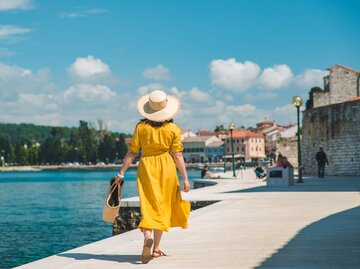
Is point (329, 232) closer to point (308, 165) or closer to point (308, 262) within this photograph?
point (308, 262)

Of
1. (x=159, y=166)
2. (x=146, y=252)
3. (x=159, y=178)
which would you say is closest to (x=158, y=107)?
(x=159, y=166)

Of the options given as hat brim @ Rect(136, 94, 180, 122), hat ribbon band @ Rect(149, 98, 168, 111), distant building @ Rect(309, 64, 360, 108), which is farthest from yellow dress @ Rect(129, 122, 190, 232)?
distant building @ Rect(309, 64, 360, 108)

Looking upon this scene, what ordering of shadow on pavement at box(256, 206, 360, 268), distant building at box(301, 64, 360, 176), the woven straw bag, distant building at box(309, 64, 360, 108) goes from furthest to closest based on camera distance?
distant building at box(309, 64, 360, 108) < distant building at box(301, 64, 360, 176) < the woven straw bag < shadow on pavement at box(256, 206, 360, 268)

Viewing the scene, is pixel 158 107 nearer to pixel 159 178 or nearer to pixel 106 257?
pixel 159 178

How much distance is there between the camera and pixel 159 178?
28.0 feet

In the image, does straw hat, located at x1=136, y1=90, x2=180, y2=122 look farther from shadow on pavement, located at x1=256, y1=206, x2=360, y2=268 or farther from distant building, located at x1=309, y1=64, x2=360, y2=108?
distant building, located at x1=309, y1=64, x2=360, y2=108

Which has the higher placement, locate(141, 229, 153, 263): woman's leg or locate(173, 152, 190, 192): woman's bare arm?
locate(173, 152, 190, 192): woman's bare arm

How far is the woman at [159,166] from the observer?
8.43m

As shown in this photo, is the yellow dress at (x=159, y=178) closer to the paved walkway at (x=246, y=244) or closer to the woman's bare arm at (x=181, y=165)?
the woman's bare arm at (x=181, y=165)

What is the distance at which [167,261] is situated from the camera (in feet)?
27.7

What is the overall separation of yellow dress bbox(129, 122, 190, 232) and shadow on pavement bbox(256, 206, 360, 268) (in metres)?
1.26

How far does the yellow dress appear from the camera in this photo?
8414mm

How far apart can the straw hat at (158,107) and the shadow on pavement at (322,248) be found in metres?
2.10

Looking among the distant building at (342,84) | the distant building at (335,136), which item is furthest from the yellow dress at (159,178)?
the distant building at (342,84)
